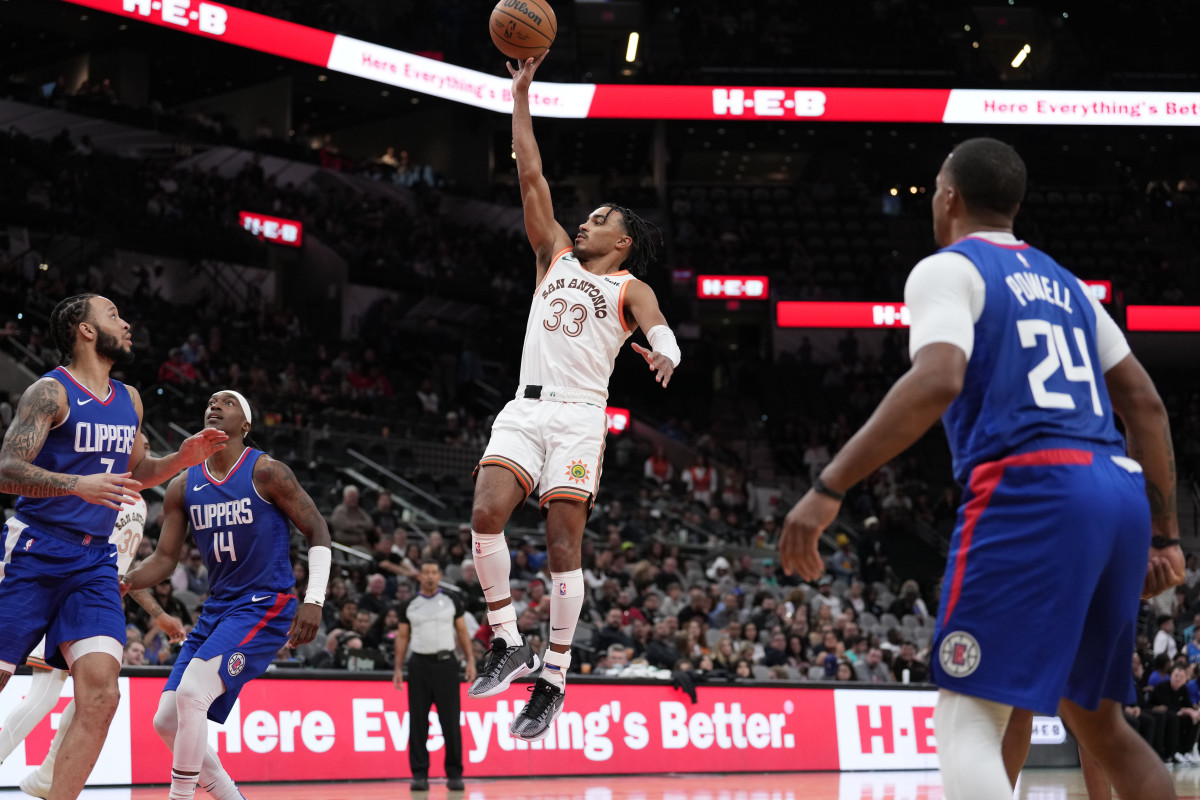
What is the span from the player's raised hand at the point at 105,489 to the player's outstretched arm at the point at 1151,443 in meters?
3.79

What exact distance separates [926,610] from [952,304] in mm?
17474

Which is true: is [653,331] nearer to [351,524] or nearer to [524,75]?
[524,75]

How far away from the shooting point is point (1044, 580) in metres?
3.29

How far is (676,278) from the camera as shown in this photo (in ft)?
95.2

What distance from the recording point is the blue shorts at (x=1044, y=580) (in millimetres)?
3277

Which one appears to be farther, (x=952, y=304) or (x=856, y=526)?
(x=856, y=526)

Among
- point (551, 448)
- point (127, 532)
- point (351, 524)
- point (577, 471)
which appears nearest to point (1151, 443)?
point (577, 471)

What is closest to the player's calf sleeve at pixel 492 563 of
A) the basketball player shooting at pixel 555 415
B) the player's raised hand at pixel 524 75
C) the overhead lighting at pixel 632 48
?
the basketball player shooting at pixel 555 415

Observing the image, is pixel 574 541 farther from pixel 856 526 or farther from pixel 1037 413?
pixel 856 526

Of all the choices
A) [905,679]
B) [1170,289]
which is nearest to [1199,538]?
[1170,289]

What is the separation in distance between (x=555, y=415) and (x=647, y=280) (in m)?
22.1

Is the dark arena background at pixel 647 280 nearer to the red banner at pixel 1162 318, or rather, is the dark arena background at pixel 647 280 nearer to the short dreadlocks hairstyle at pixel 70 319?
the red banner at pixel 1162 318

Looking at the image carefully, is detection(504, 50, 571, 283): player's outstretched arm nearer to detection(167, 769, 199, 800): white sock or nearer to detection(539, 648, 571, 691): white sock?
detection(539, 648, 571, 691): white sock

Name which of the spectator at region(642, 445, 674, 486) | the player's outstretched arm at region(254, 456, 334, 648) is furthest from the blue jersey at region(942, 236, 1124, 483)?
the spectator at region(642, 445, 674, 486)
